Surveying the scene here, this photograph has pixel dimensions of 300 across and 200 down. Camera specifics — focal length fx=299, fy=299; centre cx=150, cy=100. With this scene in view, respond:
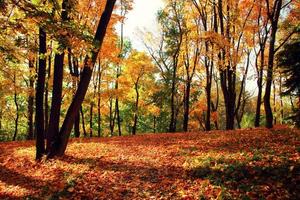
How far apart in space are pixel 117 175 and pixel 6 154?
31.8 ft

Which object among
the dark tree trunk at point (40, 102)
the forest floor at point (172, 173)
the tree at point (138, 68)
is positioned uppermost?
the tree at point (138, 68)

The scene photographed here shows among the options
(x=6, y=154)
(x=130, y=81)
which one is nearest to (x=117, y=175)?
(x=6, y=154)

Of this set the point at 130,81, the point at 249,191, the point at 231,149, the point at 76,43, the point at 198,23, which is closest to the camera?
the point at 249,191

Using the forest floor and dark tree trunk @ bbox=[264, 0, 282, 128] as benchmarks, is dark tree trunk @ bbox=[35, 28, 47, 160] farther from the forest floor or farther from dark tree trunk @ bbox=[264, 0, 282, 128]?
dark tree trunk @ bbox=[264, 0, 282, 128]

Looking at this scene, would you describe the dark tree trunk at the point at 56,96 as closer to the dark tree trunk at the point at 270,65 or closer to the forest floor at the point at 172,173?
the forest floor at the point at 172,173

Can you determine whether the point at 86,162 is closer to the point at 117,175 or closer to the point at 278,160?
the point at 117,175

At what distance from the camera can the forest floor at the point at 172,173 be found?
7789 millimetres

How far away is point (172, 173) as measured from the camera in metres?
9.66

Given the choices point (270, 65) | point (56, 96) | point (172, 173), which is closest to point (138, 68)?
point (270, 65)

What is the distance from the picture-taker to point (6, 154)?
16.8m

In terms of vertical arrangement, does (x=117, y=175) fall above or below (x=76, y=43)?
below

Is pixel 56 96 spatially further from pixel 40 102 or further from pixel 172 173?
pixel 172 173

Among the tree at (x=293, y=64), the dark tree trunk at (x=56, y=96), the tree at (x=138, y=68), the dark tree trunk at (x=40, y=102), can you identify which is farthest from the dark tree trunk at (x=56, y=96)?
the tree at (x=138, y=68)

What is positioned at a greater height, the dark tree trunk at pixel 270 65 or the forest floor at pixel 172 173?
the dark tree trunk at pixel 270 65
